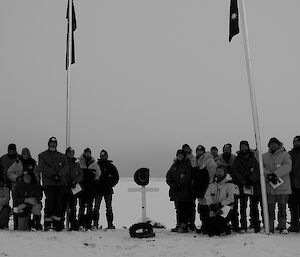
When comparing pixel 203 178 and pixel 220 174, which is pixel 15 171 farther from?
pixel 220 174

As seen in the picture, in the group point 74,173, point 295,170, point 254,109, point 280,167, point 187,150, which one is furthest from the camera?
point 187,150

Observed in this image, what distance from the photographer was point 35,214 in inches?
436

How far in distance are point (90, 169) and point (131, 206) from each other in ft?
56.2

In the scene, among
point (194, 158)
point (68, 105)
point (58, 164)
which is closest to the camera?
point (58, 164)

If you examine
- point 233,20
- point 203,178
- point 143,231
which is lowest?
point 143,231

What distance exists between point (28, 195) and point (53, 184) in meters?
0.76

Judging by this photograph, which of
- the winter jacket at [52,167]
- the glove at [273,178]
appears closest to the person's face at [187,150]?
the glove at [273,178]

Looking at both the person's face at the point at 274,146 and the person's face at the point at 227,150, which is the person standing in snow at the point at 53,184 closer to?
the person's face at the point at 227,150

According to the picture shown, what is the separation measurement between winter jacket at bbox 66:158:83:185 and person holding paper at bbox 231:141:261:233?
409 cm

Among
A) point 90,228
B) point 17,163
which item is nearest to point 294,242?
point 90,228

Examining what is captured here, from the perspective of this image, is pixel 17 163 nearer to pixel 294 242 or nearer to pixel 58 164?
pixel 58 164

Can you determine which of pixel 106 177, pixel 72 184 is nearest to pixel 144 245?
pixel 72 184

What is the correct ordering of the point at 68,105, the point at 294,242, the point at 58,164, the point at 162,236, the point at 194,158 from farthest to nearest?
the point at 68,105 → the point at 194,158 → the point at 58,164 → the point at 162,236 → the point at 294,242

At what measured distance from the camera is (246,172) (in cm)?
1088
